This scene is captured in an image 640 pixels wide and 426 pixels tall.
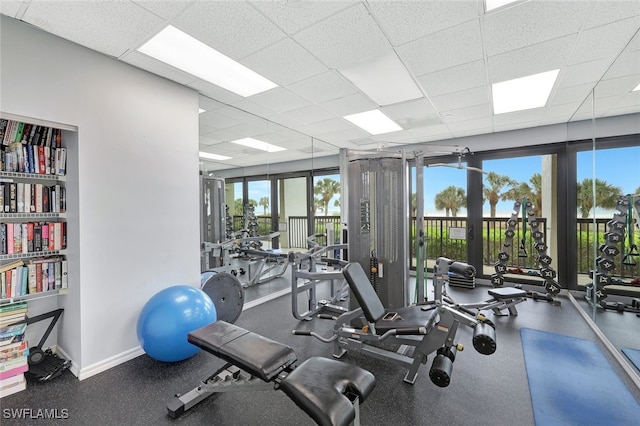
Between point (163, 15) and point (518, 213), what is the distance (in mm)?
4948

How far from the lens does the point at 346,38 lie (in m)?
2.07

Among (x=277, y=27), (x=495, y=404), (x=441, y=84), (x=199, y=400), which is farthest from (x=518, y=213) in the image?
(x=199, y=400)

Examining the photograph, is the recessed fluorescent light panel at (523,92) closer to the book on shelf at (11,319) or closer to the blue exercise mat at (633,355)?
the blue exercise mat at (633,355)

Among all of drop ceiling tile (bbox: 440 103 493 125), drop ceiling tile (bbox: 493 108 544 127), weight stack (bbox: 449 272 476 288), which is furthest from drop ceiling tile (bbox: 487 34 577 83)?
weight stack (bbox: 449 272 476 288)

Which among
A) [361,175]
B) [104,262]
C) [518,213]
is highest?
[361,175]

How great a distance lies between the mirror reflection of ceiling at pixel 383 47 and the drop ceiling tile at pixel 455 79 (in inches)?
0.7

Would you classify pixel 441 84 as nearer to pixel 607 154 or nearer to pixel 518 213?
pixel 607 154

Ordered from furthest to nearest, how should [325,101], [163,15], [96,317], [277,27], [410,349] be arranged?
[325,101] → [410,349] → [96,317] → [277,27] → [163,15]

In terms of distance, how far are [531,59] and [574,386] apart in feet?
8.57

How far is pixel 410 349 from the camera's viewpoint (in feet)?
8.66

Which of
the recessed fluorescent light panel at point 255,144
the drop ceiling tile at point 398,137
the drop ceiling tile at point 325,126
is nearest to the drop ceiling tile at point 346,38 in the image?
the drop ceiling tile at point 325,126

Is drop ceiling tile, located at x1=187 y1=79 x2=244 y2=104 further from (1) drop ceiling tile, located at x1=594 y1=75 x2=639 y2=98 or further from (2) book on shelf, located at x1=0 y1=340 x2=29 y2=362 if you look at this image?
(1) drop ceiling tile, located at x1=594 y1=75 x2=639 y2=98

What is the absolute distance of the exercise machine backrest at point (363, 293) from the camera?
7.16 ft

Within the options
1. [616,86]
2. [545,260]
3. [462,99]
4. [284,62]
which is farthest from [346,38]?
[545,260]
